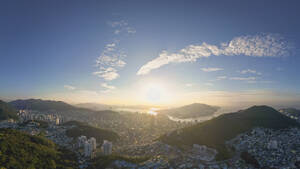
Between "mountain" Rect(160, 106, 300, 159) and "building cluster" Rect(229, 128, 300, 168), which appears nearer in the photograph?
"building cluster" Rect(229, 128, 300, 168)

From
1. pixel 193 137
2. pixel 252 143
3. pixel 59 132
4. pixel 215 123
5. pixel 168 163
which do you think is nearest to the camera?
pixel 168 163

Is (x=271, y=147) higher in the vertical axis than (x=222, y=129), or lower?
lower

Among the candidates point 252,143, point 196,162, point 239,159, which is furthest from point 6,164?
point 252,143

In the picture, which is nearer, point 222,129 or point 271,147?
point 271,147

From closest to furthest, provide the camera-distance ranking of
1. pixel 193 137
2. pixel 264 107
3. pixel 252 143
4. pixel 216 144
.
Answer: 1. pixel 252 143
2. pixel 216 144
3. pixel 193 137
4. pixel 264 107

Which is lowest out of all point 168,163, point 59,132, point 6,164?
point 59,132

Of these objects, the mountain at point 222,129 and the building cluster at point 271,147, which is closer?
the building cluster at point 271,147

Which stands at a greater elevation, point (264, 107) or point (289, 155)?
point (264, 107)

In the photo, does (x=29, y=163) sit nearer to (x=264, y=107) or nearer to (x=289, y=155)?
(x=289, y=155)
